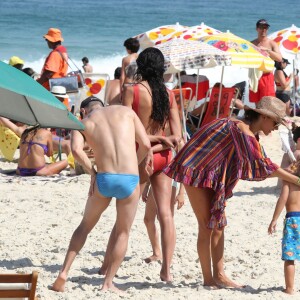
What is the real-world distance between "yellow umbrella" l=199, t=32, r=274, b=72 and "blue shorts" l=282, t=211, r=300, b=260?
15.8 ft

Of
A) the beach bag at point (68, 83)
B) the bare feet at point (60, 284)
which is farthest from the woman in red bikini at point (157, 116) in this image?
the beach bag at point (68, 83)

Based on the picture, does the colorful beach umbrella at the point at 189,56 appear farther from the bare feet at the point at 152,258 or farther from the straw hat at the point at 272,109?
the straw hat at the point at 272,109

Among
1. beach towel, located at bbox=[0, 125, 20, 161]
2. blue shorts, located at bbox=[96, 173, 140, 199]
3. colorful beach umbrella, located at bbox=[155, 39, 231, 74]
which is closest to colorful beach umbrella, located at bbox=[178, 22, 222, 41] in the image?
colorful beach umbrella, located at bbox=[155, 39, 231, 74]

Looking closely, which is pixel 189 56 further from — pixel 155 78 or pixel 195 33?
pixel 155 78

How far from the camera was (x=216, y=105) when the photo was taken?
37.1 ft

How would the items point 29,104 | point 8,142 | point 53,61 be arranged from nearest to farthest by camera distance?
point 29,104 → point 8,142 → point 53,61

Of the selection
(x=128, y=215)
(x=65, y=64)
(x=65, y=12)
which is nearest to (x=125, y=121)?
(x=128, y=215)

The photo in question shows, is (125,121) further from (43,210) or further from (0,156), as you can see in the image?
(0,156)

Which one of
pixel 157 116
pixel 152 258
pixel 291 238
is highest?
pixel 157 116

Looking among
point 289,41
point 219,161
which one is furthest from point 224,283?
point 289,41

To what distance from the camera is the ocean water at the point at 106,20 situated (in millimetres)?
35062

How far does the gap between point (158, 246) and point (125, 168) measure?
3.80 ft

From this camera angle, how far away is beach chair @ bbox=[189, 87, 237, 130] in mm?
Result: 11250

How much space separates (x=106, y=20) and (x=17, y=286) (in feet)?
141
